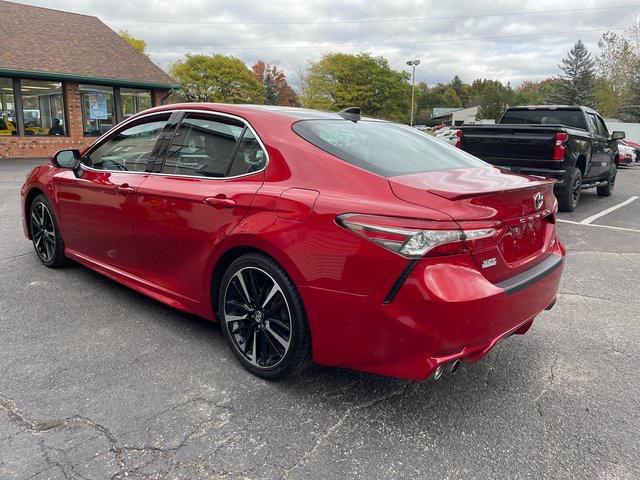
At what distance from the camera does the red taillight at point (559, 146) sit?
8008 millimetres

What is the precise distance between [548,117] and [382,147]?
8456mm

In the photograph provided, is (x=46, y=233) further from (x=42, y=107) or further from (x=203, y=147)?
(x=42, y=107)

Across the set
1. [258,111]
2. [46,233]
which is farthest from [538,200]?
[46,233]

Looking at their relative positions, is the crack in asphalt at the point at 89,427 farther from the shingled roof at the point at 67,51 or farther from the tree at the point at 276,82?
the tree at the point at 276,82

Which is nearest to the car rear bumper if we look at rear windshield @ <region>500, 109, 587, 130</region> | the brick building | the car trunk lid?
the car trunk lid

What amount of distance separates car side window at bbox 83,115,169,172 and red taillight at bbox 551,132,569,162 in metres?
6.52

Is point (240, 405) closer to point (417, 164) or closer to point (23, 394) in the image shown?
point (23, 394)

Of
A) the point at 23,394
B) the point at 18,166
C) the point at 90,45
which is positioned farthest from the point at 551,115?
the point at 90,45

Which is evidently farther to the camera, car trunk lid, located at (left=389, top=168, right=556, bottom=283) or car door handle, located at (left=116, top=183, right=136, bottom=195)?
car door handle, located at (left=116, top=183, right=136, bottom=195)

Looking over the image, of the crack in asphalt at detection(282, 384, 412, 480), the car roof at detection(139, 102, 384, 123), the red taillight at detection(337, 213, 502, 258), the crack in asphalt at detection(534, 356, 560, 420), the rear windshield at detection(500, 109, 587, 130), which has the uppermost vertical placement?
the rear windshield at detection(500, 109, 587, 130)

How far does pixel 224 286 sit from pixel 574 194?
789cm

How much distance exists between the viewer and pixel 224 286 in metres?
3.02

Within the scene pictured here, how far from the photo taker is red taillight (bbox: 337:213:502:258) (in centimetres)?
225

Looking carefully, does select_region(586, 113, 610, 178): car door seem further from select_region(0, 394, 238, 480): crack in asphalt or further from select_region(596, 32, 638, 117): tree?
select_region(596, 32, 638, 117): tree
